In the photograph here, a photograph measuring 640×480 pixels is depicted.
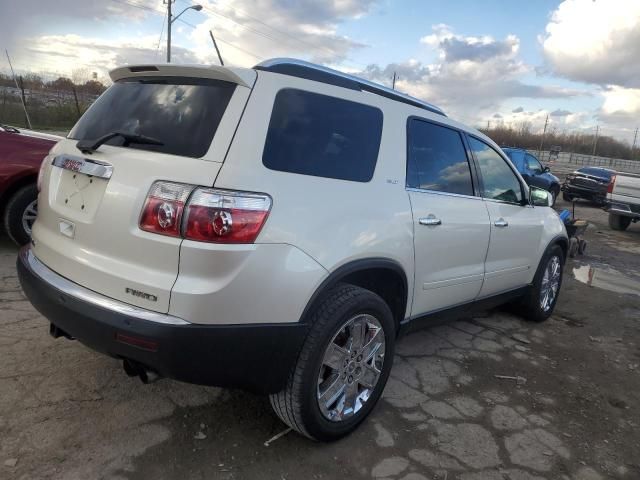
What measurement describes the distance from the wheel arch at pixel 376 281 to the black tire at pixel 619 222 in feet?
39.0

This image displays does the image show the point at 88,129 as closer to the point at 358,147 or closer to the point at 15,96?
the point at 358,147

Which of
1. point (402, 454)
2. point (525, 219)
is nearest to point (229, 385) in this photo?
point (402, 454)

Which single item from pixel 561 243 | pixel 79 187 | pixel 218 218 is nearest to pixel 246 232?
pixel 218 218

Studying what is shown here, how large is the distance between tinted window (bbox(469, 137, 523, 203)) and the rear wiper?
2445 mm

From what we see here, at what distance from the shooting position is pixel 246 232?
213 centimetres

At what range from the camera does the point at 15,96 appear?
1903 cm

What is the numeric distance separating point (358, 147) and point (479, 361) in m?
2.19

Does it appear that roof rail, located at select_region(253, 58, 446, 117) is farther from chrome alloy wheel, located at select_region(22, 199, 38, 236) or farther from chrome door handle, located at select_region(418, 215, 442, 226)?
chrome alloy wheel, located at select_region(22, 199, 38, 236)

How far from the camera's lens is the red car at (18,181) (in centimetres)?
514

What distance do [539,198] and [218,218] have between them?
3646mm

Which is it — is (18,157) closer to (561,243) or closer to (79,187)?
(79,187)

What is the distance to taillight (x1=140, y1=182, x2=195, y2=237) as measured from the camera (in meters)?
2.11

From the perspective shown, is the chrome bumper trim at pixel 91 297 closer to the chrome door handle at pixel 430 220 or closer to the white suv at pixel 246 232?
the white suv at pixel 246 232

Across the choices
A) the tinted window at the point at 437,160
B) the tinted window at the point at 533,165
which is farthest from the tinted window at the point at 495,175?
the tinted window at the point at 533,165
